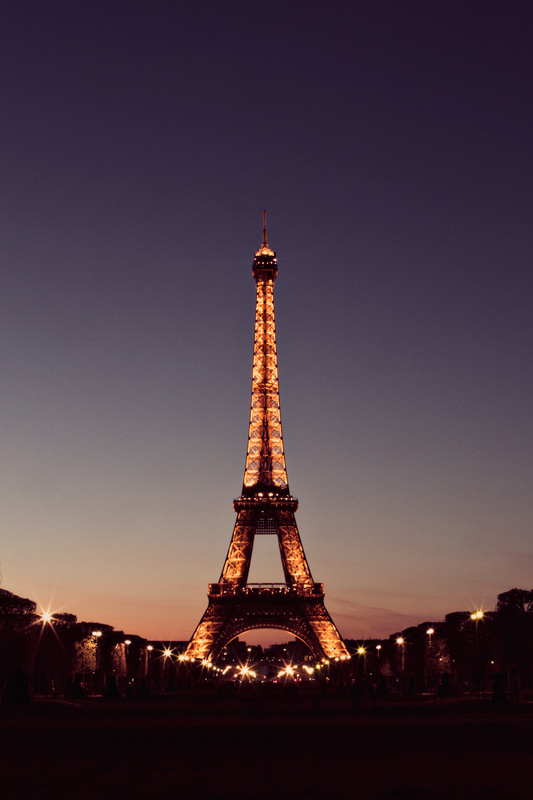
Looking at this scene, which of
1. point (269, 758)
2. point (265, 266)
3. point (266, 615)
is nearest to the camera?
point (269, 758)

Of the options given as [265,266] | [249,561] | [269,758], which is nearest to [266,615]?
[249,561]

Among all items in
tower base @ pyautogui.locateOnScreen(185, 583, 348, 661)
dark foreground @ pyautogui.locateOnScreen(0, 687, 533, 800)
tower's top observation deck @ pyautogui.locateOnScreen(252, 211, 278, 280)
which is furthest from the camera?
tower's top observation deck @ pyautogui.locateOnScreen(252, 211, 278, 280)

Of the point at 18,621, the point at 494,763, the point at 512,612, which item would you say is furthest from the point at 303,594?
the point at 494,763

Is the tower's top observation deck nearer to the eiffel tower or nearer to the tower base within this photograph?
the eiffel tower

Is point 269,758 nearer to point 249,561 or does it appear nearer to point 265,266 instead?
point 249,561

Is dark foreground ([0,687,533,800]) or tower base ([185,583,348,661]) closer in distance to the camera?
dark foreground ([0,687,533,800])

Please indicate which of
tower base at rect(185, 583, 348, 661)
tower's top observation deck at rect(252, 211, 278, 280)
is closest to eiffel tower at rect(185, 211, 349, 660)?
tower base at rect(185, 583, 348, 661)
